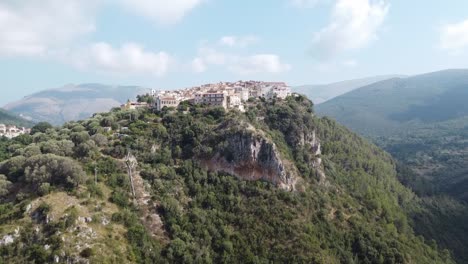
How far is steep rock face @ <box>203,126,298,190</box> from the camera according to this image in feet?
227

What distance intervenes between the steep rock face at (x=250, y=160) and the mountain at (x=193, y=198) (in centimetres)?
21

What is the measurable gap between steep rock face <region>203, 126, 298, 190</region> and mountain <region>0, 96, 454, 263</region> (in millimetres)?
207

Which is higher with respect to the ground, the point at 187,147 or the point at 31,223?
the point at 187,147

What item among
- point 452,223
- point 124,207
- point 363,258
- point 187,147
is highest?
point 187,147

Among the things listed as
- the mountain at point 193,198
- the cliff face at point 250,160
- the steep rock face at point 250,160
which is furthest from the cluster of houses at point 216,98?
the steep rock face at point 250,160

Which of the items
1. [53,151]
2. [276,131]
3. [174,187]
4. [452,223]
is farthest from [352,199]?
[53,151]

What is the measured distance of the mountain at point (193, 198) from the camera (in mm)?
46250

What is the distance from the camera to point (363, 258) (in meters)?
63.3

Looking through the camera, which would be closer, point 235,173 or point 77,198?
point 77,198

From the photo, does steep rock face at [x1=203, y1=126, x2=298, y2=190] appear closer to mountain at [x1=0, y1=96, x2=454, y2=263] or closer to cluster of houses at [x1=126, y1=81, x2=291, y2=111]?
mountain at [x1=0, y1=96, x2=454, y2=263]

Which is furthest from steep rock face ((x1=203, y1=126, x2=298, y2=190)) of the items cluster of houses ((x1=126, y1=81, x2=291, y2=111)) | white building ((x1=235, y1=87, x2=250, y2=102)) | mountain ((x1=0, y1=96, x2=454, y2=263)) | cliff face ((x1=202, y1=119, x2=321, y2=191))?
white building ((x1=235, y1=87, x2=250, y2=102))

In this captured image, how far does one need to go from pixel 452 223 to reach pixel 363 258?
6197 centimetres

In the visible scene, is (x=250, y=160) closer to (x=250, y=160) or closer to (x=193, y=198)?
(x=250, y=160)

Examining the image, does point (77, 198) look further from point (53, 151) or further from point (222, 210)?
point (222, 210)
